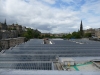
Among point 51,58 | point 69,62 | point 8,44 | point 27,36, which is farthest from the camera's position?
point 27,36

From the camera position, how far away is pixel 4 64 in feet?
36.7

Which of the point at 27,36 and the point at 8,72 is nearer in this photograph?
the point at 8,72

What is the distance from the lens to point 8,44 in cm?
4753

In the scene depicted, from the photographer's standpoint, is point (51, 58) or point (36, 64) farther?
point (51, 58)

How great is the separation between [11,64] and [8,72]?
1001 centimetres

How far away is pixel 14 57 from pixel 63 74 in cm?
1338

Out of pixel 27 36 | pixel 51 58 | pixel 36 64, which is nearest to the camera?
pixel 36 64

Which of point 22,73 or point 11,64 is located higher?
point 22,73

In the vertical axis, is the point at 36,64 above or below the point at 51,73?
below

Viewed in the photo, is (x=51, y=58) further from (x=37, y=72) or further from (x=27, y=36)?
(x=27, y=36)

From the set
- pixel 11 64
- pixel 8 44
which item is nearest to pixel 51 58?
pixel 11 64

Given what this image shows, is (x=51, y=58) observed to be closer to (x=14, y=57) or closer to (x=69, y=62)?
(x=14, y=57)

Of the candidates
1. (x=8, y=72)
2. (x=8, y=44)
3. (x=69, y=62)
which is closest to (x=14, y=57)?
(x=69, y=62)

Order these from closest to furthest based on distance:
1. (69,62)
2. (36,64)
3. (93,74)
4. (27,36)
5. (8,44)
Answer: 1. (93,74)
2. (69,62)
3. (36,64)
4. (8,44)
5. (27,36)
